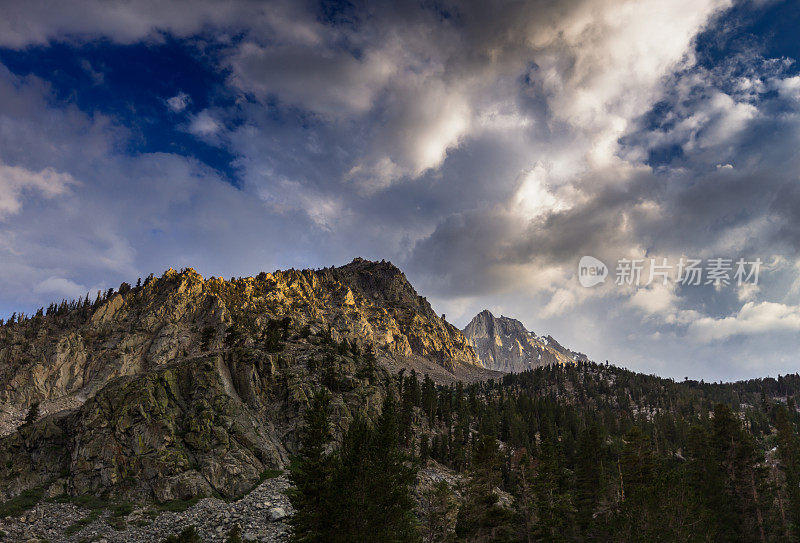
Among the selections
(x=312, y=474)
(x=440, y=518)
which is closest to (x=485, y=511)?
(x=440, y=518)

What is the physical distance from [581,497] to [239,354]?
238 feet

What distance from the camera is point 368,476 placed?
105 ft

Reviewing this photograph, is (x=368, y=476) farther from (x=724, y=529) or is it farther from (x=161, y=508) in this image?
(x=724, y=529)

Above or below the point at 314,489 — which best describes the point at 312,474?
above

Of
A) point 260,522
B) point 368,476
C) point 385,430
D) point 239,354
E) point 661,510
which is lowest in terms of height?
point 260,522

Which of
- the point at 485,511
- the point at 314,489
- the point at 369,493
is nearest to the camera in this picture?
the point at 369,493

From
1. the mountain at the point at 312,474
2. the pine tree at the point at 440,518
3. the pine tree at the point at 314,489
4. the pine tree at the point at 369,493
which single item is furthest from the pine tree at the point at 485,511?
the pine tree at the point at 314,489

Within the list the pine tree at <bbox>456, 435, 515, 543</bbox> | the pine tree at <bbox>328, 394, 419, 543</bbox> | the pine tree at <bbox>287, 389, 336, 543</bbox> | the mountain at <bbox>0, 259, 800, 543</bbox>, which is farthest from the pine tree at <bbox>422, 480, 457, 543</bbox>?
the pine tree at <bbox>287, 389, 336, 543</bbox>

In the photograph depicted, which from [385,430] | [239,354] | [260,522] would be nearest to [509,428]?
[239,354]

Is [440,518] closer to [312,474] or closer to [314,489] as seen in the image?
[314,489]

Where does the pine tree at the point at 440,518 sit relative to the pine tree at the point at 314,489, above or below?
below

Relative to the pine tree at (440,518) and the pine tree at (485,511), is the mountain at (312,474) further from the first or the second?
the pine tree at (440,518)

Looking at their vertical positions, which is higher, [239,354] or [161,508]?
[239,354]

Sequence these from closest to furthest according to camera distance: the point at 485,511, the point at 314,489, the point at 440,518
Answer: the point at 314,489 → the point at 485,511 → the point at 440,518
